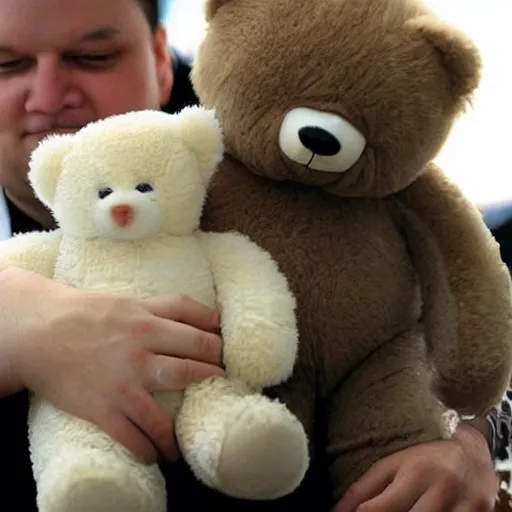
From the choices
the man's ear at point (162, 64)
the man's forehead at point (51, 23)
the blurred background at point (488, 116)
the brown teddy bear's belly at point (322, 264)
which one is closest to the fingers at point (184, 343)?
the brown teddy bear's belly at point (322, 264)

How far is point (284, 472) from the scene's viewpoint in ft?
2.18

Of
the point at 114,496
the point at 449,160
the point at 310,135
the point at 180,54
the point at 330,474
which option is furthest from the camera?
the point at 449,160

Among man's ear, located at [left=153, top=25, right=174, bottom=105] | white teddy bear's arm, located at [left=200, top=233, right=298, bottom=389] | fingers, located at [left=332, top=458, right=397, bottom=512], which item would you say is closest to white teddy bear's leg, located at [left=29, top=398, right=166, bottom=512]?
white teddy bear's arm, located at [left=200, top=233, right=298, bottom=389]

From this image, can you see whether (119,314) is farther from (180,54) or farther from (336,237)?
(180,54)

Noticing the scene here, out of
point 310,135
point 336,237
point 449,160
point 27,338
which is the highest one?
point 310,135

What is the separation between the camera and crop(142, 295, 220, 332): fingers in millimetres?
739

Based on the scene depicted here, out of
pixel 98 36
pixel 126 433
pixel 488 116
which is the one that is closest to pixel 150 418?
pixel 126 433

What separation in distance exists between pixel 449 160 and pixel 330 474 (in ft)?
3.26

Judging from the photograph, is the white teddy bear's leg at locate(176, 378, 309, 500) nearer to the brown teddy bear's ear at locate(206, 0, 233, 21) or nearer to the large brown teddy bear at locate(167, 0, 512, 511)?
the large brown teddy bear at locate(167, 0, 512, 511)

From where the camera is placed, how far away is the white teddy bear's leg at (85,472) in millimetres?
622

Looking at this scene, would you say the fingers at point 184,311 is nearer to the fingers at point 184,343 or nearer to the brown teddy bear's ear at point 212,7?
the fingers at point 184,343

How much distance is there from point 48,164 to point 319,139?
0.25m

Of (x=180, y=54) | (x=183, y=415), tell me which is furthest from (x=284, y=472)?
(x=180, y=54)

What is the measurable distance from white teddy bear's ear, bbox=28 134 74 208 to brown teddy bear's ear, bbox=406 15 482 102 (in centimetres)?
34
